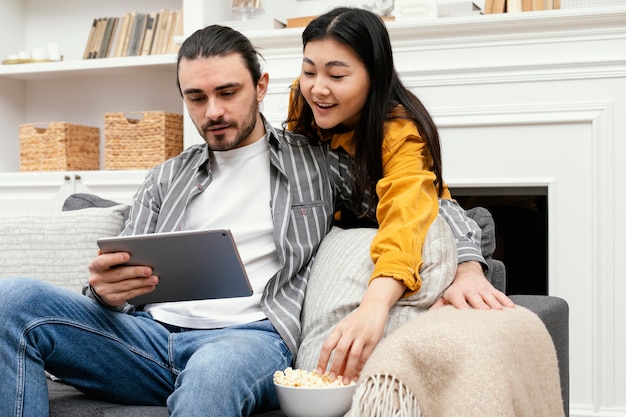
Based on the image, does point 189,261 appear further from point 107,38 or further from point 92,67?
point 107,38

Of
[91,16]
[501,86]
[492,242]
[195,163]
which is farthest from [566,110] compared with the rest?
[91,16]

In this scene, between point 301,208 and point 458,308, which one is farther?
point 301,208

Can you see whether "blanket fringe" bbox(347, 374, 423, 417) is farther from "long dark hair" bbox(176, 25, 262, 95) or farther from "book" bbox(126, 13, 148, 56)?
"book" bbox(126, 13, 148, 56)

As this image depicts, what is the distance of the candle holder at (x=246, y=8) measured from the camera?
2834 millimetres

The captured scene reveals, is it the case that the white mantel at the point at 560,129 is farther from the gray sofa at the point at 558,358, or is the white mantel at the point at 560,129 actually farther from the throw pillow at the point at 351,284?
the throw pillow at the point at 351,284

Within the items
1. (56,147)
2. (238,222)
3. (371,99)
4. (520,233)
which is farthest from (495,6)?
(56,147)

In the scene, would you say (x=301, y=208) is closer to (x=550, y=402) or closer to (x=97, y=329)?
(x=97, y=329)

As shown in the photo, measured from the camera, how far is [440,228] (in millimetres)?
1558

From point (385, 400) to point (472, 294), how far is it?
0.40m

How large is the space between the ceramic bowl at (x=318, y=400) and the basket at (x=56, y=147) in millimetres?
2166

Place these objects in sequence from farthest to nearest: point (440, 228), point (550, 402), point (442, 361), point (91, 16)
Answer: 1. point (91, 16)
2. point (440, 228)
3. point (550, 402)
4. point (442, 361)

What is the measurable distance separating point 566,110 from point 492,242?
93 cm

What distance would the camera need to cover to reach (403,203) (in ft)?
4.95

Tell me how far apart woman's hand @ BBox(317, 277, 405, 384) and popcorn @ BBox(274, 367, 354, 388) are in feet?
0.04
